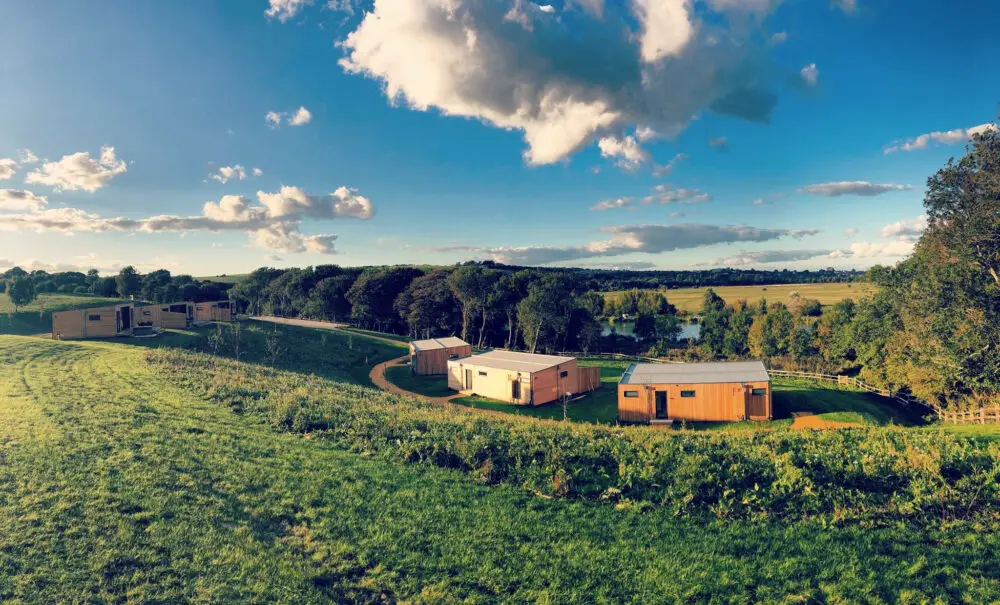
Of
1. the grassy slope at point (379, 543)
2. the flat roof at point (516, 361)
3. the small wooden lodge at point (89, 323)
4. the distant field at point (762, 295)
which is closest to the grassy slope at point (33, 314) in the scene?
the small wooden lodge at point (89, 323)

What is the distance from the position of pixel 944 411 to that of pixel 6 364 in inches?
2214

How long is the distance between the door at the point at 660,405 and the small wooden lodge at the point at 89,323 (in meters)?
44.4

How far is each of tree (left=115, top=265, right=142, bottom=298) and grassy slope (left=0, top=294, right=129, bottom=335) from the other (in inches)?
304

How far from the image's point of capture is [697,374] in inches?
1107

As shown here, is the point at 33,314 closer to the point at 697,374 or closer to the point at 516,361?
the point at 516,361

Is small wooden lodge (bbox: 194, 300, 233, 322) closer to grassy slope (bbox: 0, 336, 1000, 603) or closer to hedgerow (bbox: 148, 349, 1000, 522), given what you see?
grassy slope (bbox: 0, 336, 1000, 603)

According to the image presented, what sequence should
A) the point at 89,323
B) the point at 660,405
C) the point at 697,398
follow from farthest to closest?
1. the point at 89,323
2. the point at 660,405
3. the point at 697,398

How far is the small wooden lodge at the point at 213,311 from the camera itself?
52709mm

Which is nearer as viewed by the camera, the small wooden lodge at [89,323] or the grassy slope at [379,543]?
the grassy slope at [379,543]

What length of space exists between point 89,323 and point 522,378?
3815cm

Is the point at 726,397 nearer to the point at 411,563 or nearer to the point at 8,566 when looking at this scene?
the point at 411,563

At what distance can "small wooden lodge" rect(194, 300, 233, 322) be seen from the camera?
52.7m

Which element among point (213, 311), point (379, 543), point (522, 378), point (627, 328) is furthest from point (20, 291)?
point (627, 328)

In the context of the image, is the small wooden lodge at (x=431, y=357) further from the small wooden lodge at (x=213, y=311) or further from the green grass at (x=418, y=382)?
the small wooden lodge at (x=213, y=311)
